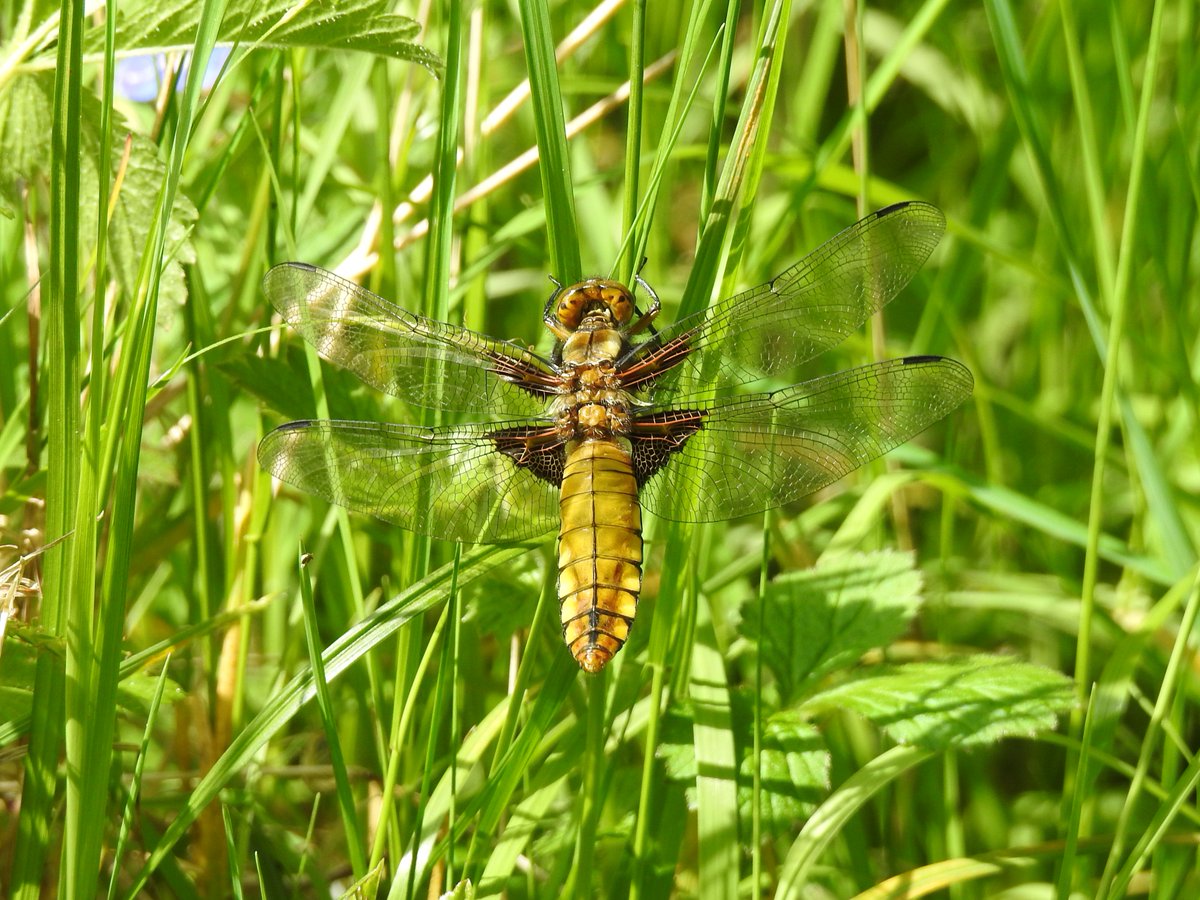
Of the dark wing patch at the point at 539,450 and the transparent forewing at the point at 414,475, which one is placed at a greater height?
the dark wing patch at the point at 539,450

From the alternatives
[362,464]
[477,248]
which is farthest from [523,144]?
[362,464]

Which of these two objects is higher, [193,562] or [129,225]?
[129,225]

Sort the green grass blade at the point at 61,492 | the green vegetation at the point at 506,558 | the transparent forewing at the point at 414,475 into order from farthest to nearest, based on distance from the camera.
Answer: the transparent forewing at the point at 414,475 → the green vegetation at the point at 506,558 → the green grass blade at the point at 61,492

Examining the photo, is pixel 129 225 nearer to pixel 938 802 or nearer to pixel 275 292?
pixel 275 292

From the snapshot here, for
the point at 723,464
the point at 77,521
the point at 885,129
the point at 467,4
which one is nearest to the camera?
the point at 77,521

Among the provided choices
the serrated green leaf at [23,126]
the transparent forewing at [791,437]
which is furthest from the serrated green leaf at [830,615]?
the serrated green leaf at [23,126]

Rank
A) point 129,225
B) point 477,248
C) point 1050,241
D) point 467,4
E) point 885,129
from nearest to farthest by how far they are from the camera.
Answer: point 129,225
point 467,4
point 477,248
point 1050,241
point 885,129

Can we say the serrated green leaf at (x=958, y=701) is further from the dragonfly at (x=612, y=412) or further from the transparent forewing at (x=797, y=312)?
the transparent forewing at (x=797, y=312)

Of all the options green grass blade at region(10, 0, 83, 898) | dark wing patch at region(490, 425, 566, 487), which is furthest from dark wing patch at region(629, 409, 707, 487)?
green grass blade at region(10, 0, 83, 898)

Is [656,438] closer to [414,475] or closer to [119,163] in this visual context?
[414,475]
